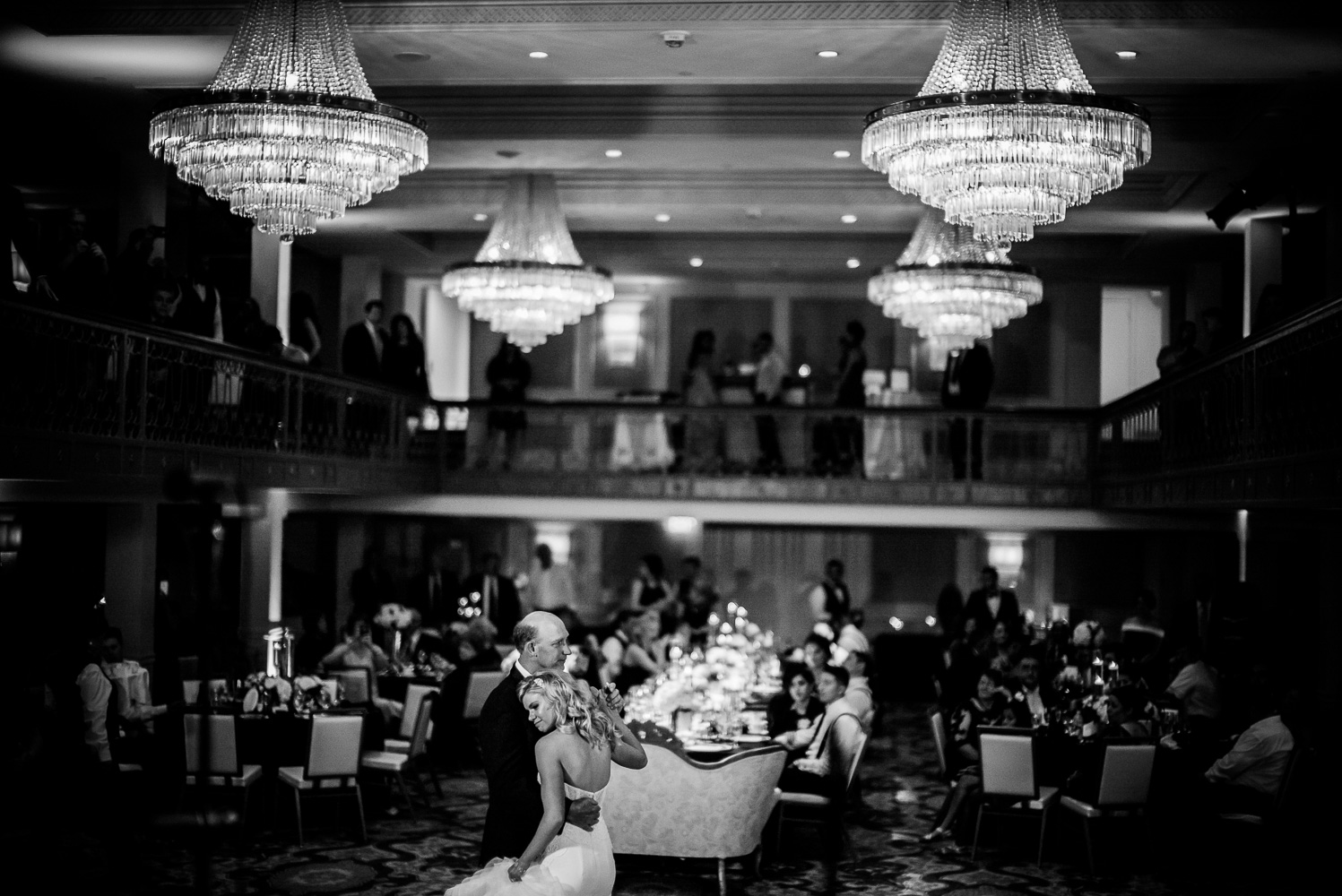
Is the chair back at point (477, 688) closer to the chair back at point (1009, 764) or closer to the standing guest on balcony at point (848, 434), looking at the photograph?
the chair back at point (1009, 764)

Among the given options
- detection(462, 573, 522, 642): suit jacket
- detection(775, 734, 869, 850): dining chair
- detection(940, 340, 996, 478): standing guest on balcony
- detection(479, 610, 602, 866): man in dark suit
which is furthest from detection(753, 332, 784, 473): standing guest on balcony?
detection(479, 610, 602, 866): man in dark suit

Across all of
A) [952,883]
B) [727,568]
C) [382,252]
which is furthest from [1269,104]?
[382,252]

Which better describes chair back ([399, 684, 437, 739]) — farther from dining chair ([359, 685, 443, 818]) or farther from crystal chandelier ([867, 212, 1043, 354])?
crystal chandelier ([867, 212, 1043, 354])

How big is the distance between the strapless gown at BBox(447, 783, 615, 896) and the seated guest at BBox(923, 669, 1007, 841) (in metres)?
5.39

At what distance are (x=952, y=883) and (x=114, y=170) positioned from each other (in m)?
11.3

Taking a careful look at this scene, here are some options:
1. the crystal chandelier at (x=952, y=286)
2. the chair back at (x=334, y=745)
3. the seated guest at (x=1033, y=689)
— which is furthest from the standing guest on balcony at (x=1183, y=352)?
the chair back at (x=334, y=745)

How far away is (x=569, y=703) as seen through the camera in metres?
5.24

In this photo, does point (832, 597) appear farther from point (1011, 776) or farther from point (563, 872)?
point (563, 872)

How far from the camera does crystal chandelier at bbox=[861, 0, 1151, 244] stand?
314 inches

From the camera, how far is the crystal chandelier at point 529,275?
15.2 meters

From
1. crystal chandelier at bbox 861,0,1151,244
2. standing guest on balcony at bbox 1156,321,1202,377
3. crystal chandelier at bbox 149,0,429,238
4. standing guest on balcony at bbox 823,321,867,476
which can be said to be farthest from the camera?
standing guest on balcony at bbox 823,321,867,476

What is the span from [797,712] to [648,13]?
5.16 m

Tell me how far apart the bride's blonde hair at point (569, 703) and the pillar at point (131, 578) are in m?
9.83

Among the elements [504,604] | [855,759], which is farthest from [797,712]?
[504,604]
